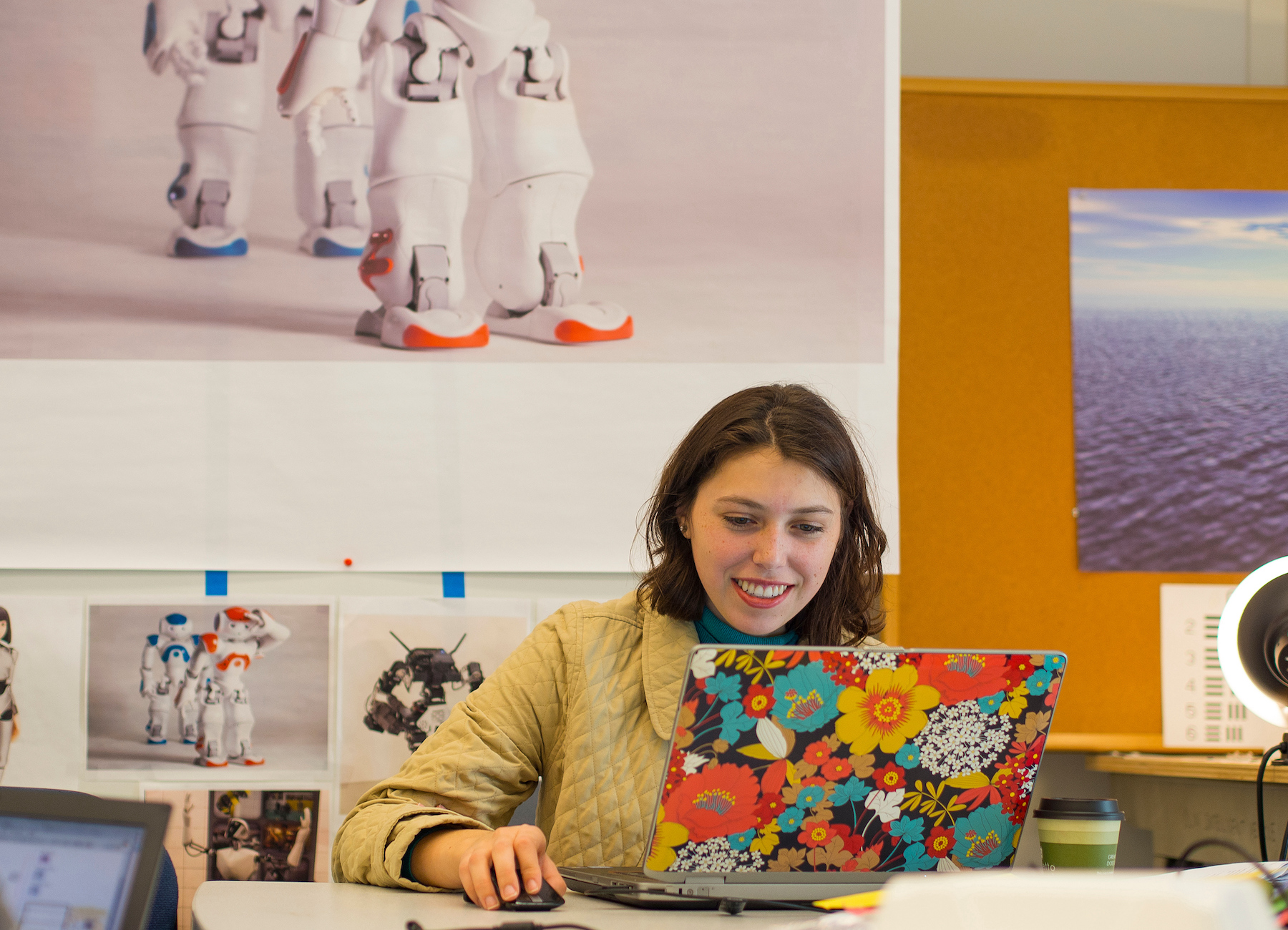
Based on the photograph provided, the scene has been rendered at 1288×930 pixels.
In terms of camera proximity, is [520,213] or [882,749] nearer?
[882,749]

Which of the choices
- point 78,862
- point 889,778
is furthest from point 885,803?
point 78,862

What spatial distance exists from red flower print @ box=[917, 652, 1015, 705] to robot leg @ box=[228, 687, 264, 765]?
1143 mm

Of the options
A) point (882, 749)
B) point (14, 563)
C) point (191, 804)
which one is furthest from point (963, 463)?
point (14, 563)

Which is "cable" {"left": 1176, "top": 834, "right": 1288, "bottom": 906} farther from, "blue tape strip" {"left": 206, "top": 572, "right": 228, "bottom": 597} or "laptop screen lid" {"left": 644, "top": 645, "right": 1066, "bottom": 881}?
"blue tape strip" {"left": 206, "top": 572, "right": 228, "bottom": 597}

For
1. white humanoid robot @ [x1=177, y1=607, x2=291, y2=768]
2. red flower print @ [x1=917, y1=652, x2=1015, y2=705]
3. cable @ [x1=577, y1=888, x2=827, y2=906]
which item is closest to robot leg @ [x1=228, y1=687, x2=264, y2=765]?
white humanoid robot @ [x1=177, y1=607, x2=291, y2=768]

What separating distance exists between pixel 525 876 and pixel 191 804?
3.07ft

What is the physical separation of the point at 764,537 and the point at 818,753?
0.42 m

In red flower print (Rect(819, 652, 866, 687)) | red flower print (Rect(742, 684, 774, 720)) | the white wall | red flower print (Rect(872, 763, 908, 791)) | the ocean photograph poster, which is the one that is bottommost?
red flower print (Rect(872, 763, 908, 791))

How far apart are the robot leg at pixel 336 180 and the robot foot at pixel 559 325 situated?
247mm

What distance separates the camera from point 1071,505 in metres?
2.01

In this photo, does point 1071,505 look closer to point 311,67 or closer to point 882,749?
point 882,749

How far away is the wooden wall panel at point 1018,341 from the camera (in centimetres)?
199

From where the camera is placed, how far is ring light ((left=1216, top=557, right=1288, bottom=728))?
135cm

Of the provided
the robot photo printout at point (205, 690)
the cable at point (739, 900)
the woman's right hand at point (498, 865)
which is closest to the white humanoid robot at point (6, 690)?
the robot photo printout at point (205, 690)
